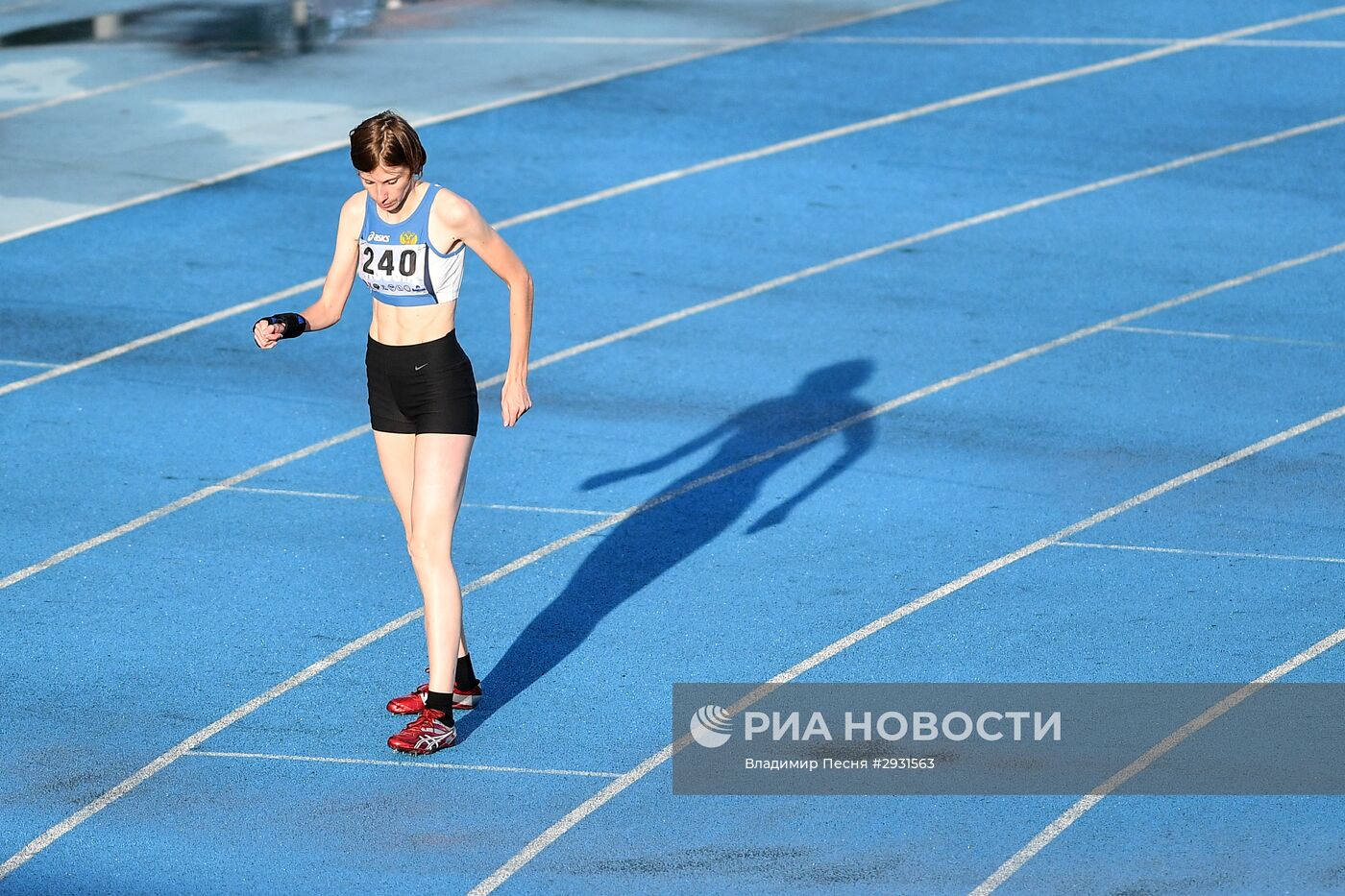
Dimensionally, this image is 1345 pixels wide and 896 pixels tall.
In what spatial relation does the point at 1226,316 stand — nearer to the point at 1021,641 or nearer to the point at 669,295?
the point at 669,295

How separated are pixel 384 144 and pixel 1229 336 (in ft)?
22.7

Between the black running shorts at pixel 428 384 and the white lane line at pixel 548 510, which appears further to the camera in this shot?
the white lane line at pixel 548 510

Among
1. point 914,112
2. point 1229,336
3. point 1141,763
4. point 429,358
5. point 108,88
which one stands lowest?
point 1141,763

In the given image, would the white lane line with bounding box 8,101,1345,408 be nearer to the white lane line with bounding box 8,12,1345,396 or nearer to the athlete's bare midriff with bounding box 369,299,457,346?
the white lane line with bounding box 8,12,1345,396

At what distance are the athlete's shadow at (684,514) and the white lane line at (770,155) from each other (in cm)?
159

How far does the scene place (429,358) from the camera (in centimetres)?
712


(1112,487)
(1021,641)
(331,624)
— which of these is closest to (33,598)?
(331,624)

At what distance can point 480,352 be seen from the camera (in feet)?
39.1

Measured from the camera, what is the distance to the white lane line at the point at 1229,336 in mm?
12031

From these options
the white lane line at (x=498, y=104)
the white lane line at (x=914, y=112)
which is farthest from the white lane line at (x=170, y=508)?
the white lane line at (x=498, y=104)

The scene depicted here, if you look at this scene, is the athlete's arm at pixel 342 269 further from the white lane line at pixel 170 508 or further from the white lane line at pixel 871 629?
the white lane line at pixel 170 508

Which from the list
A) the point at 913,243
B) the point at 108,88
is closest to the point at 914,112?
the point at 913,243

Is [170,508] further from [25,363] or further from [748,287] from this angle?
[748,287]

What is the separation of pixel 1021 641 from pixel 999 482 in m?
1.93
